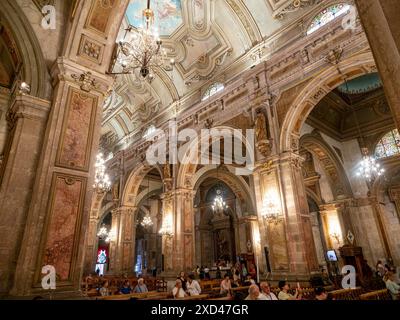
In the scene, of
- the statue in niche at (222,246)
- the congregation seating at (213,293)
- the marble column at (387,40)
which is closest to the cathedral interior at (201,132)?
the marble column at (387,40)

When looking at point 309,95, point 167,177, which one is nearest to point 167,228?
point 167,177

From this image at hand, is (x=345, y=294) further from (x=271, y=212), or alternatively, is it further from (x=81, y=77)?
(x=81, y=77)

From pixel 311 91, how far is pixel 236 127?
3.09m

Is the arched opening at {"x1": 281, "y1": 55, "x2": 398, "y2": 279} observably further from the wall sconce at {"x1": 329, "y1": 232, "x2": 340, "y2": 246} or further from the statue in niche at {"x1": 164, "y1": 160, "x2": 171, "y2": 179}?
the statue in niche at {"x1": 164, "y1": 160, "x2": 171, "y2": 179}

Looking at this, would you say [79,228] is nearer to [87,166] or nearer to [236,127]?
[87,166]

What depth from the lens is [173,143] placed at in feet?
45.0

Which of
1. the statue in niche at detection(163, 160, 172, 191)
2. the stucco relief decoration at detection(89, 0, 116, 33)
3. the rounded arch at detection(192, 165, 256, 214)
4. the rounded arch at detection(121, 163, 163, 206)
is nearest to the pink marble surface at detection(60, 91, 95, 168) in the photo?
the stucco relief decoration at detection(89, 0, 116, 33)

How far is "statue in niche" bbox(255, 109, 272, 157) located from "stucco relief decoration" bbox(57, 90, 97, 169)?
18.7 feet

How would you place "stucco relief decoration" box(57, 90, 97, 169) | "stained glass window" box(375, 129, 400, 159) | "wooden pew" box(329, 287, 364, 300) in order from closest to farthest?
"stucco relief decoration" box(57, 90, 97, 169), "wooden pew" box(329, 287, 364, 300), "stained glass window" box(375, 129, 400, 159)

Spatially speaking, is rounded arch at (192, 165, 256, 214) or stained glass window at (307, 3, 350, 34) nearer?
stained glass window at (307, 3, 350, 34)

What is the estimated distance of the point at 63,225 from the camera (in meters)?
4.10

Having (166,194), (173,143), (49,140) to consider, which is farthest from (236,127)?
(49,140)

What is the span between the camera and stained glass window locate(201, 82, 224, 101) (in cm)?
1256

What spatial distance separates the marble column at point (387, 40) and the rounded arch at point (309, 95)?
6.94 metres
